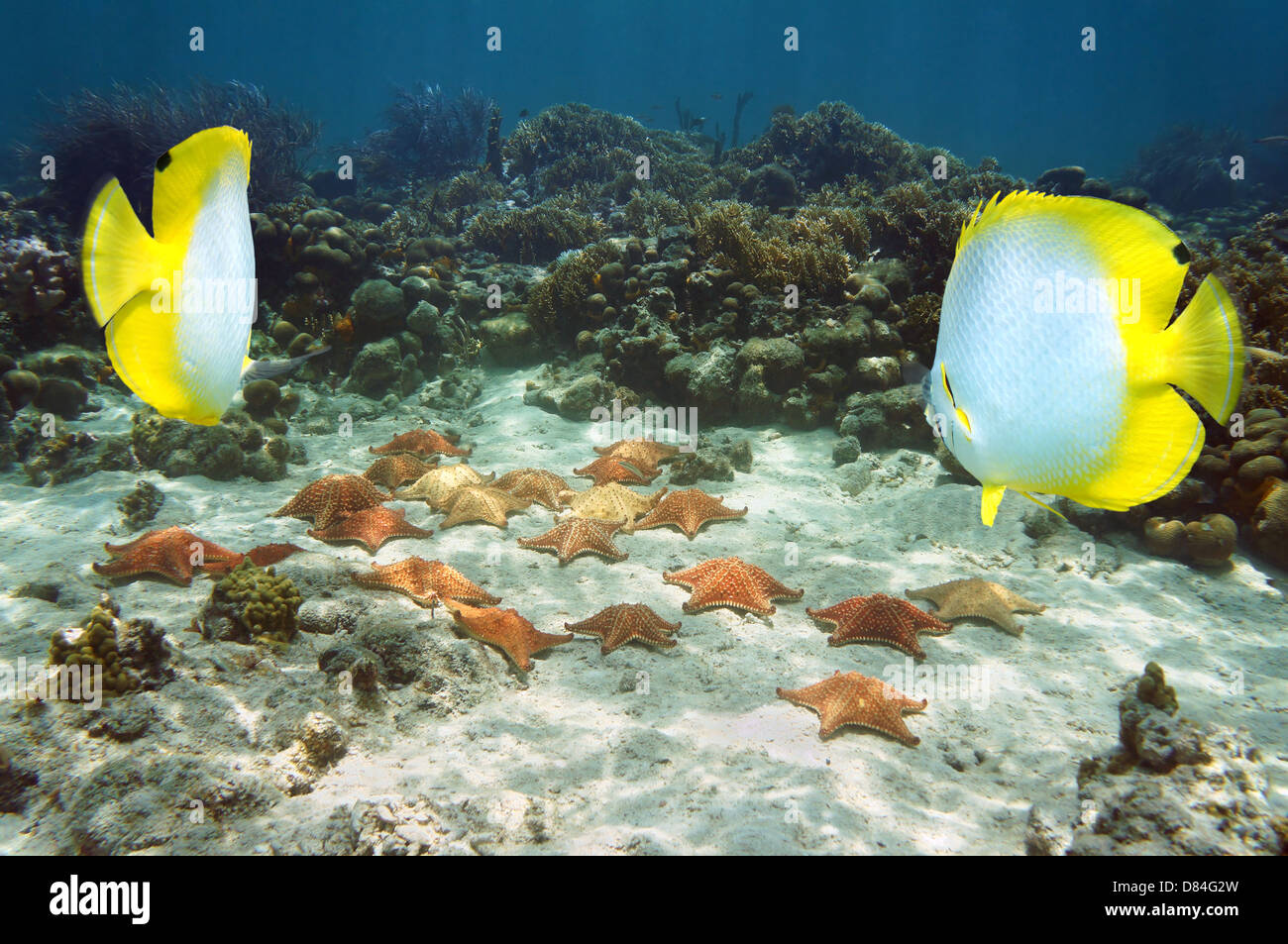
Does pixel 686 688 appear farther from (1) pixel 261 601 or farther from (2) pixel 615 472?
(2) pixel 615 472

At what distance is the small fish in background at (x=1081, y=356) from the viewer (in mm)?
1127

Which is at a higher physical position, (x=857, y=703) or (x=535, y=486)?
(x=535, y=486)

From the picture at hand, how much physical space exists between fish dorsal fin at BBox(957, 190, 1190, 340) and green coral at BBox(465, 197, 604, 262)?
47.9ft

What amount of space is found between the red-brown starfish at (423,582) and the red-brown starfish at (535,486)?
2.01m

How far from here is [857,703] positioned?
3.53 meters

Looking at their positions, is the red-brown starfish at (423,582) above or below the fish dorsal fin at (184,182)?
below

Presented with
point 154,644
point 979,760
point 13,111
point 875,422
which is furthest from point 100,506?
point 13,111

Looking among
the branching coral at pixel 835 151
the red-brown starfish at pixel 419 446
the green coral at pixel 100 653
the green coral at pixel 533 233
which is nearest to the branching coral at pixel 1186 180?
the branching coral at pixel 835 151

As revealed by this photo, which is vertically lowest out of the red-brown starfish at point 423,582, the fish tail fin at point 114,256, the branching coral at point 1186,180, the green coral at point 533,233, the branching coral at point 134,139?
the red-brown starfish at point 423,582

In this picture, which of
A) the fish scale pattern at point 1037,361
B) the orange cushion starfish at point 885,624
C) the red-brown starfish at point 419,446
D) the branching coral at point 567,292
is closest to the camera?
the fish scale pattern at point 1037,361

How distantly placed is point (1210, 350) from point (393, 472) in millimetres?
7077

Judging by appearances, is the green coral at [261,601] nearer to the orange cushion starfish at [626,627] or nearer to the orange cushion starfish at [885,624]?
the orange cushion starfish at [626,627]

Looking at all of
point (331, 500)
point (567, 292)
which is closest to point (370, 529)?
point (331, 500)
